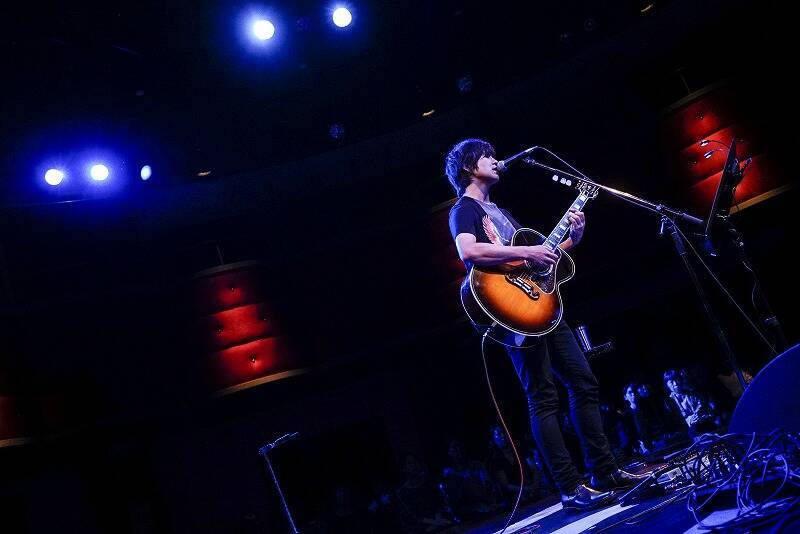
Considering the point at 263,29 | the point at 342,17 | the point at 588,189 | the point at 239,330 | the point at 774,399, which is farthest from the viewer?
the point at 239,330

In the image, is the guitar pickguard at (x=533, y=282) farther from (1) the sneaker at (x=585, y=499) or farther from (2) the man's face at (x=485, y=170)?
(1) the sneaker at (x=585, y=499)

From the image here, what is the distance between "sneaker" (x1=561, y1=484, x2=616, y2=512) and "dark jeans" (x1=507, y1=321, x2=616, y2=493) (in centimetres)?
4

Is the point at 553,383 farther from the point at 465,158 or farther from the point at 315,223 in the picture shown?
the point at 315,223

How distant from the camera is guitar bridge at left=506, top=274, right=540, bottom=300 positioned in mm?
3074

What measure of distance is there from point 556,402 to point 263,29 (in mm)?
4867

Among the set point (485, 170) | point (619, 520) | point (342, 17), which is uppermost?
point (342, 17)

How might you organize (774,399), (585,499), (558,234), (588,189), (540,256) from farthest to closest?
(588,189) < (558,234) < (540,256) < (585,499) < (774,399)

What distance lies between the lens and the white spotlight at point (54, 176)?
6.95 metres

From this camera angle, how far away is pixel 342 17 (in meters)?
6.54

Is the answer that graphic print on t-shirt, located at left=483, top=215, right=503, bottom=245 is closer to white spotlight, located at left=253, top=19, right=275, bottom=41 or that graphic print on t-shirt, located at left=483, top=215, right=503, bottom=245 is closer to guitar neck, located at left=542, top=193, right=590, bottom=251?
guitar neck, located at left=542, top=193, right=590, bottom=251

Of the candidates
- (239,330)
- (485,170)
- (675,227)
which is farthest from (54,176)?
(675,227)

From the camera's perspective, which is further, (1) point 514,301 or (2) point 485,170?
(2) point 485,170

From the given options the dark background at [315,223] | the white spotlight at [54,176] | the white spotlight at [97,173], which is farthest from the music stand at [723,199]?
the white spotlight at [54,176]

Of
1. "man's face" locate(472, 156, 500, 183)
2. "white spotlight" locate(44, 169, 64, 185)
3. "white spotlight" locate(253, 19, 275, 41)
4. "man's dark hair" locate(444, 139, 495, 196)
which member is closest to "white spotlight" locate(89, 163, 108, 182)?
"white spotlight" locate(44, 169, 64, 185)
